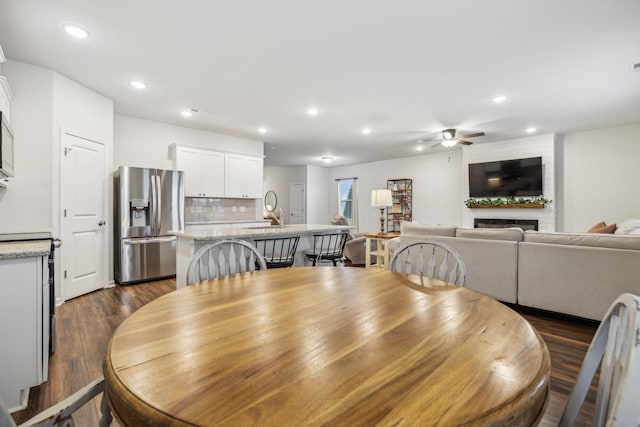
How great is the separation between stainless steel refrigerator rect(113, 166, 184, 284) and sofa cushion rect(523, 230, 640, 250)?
187 inches

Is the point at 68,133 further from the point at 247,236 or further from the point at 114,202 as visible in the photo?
the point at 247,236

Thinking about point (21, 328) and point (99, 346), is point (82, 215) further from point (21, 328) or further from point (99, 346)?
point (21, 328)

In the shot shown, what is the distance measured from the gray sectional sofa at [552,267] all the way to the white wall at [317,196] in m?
6.26

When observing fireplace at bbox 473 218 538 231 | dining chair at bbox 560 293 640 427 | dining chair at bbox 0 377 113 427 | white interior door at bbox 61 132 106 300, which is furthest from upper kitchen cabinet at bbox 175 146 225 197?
fireplace at bbox 473 218 538 231

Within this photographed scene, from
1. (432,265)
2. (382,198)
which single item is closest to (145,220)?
(382,198)

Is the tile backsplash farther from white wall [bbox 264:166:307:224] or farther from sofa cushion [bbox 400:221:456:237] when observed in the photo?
white wall [bbox 264:166:307:224]

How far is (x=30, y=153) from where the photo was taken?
10.4ft

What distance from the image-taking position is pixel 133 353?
742 mm

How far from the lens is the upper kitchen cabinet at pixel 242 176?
18.8 feet

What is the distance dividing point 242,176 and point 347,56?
358cm

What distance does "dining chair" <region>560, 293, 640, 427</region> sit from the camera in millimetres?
497

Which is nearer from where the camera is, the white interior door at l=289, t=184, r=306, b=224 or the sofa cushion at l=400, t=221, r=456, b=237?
the sofa cushion at l=400, t=221, r=456, b=237

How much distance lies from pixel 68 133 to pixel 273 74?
96.6 inches

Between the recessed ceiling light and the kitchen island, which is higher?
the recessed ceiling light
